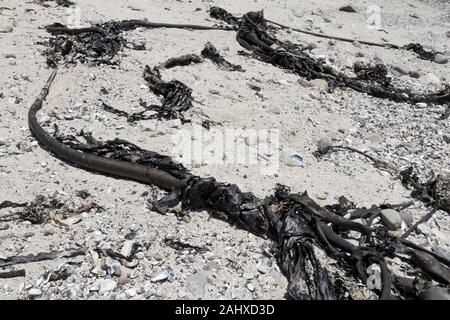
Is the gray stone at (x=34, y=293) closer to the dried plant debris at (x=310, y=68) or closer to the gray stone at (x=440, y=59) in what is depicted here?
the dried plant debris at (x=310, y=68)

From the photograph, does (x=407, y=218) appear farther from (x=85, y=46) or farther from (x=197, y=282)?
(x=85, y=46)

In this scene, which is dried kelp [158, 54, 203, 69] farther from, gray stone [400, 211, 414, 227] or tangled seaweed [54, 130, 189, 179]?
gray stone [400, 211, 414, 227]

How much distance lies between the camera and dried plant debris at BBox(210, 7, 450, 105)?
6.02 meters

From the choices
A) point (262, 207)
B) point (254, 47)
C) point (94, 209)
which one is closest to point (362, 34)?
point (254, 47)

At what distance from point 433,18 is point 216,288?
930cm

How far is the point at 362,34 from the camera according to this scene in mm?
8453

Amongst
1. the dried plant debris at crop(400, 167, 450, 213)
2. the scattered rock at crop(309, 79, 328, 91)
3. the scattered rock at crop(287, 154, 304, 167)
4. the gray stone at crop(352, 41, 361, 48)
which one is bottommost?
the scattered rock at crop(287, 154, 304, 167)

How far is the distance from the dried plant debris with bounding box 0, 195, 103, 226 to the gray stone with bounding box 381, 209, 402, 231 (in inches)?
84.3

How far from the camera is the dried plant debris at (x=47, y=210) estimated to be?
334cm

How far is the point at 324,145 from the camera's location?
458cm

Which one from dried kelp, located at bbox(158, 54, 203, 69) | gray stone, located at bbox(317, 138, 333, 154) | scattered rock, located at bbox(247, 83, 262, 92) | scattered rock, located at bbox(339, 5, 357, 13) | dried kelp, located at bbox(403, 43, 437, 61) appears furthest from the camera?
scattered rock, located at bbox(339, 5, 357, 13)

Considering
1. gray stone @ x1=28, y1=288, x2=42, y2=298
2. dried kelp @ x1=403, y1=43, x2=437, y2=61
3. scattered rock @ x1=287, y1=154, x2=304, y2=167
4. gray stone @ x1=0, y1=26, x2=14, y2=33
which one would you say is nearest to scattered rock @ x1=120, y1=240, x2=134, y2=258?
gray stone @ x1=28, y1=288, x2=42, y2=298

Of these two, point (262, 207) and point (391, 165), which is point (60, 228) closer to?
point (262, 207)

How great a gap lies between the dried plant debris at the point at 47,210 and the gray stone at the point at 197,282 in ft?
3.19
